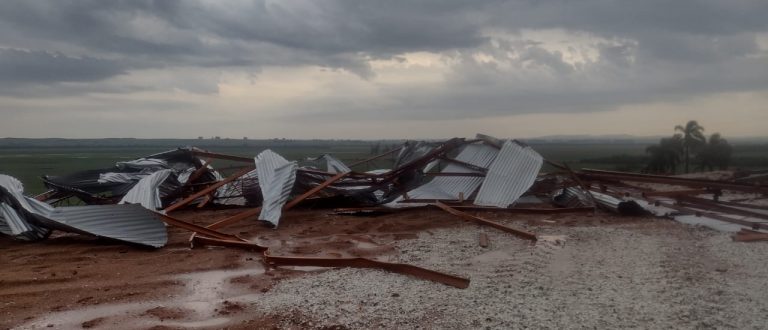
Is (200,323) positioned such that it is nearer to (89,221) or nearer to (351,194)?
(89,221)

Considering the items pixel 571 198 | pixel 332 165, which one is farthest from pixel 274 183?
pixel 571 198

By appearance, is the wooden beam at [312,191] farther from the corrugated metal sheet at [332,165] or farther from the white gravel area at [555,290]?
the white gravel area at [555,290]

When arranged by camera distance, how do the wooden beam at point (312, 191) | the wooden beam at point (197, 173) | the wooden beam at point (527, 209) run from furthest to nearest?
the wooden beam at point (197, 173) < the wooden beam at point (312, 191) < the wooden beam at point (527, 209)

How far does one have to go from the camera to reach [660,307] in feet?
16.1

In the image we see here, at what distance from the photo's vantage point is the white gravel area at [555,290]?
15.5ft

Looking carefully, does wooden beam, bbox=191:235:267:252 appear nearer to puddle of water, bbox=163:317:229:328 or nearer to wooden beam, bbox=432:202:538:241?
puddle of water, bbox=163:317:229:328

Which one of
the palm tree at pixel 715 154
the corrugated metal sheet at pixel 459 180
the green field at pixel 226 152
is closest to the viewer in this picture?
the corrugated metal sheet at pixel 459 180

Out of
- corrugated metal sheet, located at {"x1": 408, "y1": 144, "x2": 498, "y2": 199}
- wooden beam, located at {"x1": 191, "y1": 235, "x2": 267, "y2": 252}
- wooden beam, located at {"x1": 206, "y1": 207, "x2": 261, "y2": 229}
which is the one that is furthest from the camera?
corrugated metal sheet, located at {"x1": 408, "y1": 144, "x2": 498, "y2": 199}

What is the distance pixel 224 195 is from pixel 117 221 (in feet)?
14.9

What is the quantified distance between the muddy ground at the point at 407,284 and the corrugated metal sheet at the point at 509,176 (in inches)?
82.1

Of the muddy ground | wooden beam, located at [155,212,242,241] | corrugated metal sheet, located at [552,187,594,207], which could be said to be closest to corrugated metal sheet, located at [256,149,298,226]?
the muddy ground

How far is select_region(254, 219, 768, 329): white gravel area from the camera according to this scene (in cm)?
473

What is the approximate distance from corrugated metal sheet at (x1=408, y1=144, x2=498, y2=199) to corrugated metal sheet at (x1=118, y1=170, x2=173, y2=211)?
4975 mm

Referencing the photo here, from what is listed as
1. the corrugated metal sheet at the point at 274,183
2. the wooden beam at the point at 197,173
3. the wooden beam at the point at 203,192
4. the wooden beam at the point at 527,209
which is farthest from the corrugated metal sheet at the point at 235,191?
the wooden beam at the point at 527,209
